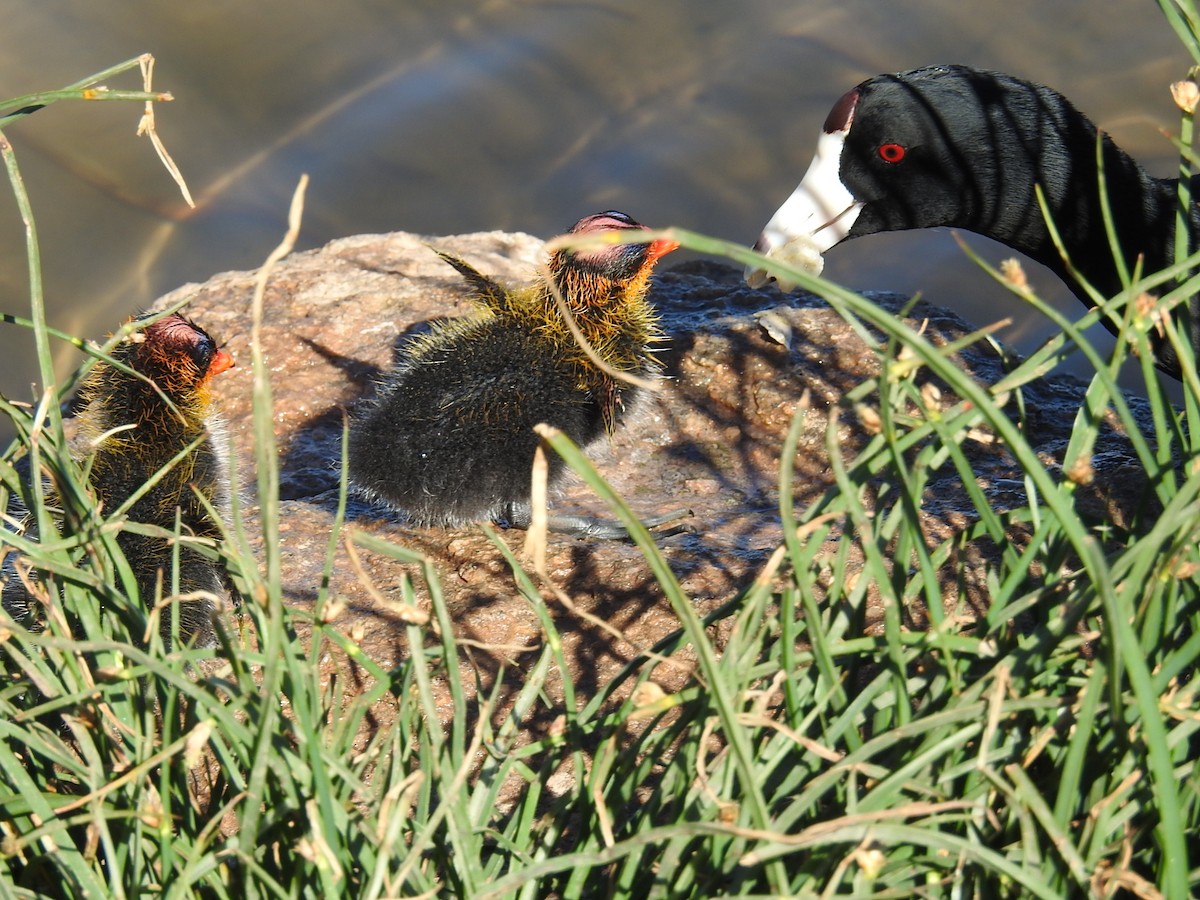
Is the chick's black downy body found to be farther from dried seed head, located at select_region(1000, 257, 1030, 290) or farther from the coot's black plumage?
dried seed head, located at select_region(1000, 257, 1030, 290)

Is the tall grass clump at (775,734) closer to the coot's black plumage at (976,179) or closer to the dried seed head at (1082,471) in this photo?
the dried seed head at (1082,471)

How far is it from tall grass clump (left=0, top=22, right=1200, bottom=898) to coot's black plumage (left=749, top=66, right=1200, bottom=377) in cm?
129

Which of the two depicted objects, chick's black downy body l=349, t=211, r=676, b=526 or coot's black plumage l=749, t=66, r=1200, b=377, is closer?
chick's black downy body l=349, t=211, r=676, b=526

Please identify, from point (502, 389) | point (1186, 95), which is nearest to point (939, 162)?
point (502, 389)

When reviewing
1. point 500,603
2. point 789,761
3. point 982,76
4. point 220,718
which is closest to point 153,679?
point 220,718

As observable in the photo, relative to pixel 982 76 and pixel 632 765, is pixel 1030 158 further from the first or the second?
pixel 632 765

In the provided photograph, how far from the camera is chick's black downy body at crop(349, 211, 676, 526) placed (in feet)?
6.42

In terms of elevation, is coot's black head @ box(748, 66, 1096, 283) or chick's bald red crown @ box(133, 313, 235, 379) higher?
chick's bald red crown @ box(133, 313, 235, 379)

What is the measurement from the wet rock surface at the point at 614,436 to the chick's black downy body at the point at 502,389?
0.07 m

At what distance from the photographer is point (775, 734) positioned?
911 mm

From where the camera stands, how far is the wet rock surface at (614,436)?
1.59 meters

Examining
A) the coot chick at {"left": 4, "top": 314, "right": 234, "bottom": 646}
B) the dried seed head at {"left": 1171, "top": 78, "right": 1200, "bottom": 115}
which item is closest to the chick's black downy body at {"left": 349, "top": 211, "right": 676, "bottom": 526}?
the coot chick at {"left": 4, "top": 314, "right": 234, "bottom": 646}

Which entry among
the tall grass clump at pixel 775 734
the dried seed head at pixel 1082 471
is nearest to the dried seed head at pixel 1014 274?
the tall grass clump at pixel 775 734

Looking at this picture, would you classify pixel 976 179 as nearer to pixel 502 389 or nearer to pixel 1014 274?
pixel 502 389
